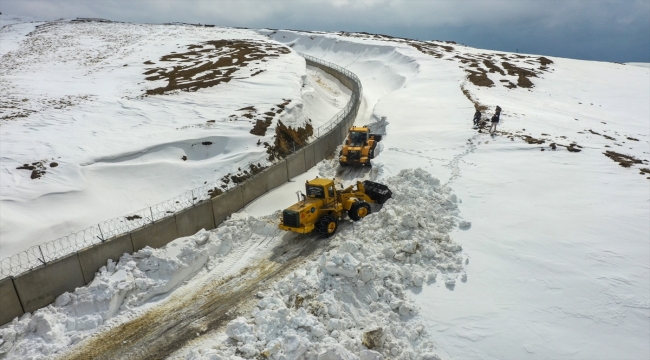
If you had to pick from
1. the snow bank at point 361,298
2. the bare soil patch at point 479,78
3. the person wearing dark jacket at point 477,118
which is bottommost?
the snow bank at point 361,298

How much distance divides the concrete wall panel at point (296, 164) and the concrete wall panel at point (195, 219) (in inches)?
219

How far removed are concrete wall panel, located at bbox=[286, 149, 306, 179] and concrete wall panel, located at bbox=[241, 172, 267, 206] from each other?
202 cm

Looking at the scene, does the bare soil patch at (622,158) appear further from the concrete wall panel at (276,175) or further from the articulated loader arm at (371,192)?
the concrete wall panel at (276,175)

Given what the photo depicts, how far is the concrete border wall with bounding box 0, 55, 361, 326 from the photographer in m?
10.3

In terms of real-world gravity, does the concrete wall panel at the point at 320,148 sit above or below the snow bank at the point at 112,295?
above

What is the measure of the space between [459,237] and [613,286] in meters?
4.14

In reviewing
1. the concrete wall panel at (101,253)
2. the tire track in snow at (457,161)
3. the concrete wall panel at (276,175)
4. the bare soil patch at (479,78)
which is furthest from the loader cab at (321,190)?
the bare soil patch at (479,78)

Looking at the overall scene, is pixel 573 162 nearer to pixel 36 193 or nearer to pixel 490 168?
pixel 490 168

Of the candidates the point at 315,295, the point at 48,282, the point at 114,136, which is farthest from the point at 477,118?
the point at 48,282

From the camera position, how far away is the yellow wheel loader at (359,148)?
64.6 ft

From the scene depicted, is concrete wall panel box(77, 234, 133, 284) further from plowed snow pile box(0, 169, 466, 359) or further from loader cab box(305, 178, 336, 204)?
loader cab box(305, 178, 336, 204)

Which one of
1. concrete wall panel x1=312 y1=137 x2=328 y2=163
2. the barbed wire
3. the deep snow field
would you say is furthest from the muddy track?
concrete wall panel x1=312 y1=137 x2=328 y2=163

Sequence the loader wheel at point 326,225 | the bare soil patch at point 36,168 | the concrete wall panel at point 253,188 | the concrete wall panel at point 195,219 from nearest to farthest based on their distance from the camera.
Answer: the loader wheel at point 326,225
the concrete wall panel at point 195,219
the bare soil patch at point 36,168
the concrete wall panel at point 253,188

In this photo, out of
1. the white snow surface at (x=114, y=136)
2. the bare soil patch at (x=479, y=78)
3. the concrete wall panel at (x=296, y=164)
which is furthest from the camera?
the bare soil patch at (x=479, y=78)
